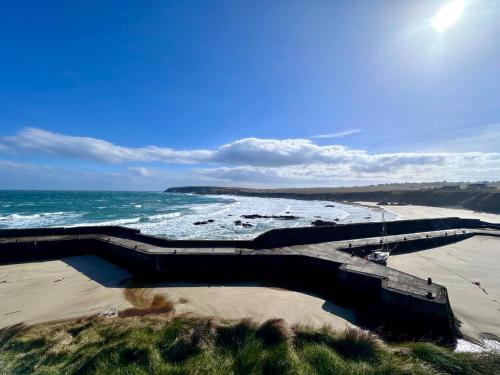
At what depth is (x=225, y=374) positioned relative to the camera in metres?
4.19

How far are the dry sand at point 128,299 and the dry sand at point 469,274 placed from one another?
3.12 meters

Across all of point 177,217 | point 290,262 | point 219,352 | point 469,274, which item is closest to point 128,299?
point 219,352

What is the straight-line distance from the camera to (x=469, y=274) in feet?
34.7

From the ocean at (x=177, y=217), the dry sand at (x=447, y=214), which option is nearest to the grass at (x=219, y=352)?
the ocean at (x=177, y=217)

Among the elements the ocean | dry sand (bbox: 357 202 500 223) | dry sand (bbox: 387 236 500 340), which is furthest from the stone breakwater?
dry sand (bbox: 357 202 500 223)

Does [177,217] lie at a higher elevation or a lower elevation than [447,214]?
higher

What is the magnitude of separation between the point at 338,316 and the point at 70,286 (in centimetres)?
876

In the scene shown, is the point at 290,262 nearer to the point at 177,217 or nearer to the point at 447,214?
the point at 177,217

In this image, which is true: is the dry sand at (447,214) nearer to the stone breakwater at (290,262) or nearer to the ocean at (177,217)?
the ocean at (177,217)

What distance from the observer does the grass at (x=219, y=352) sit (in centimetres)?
423

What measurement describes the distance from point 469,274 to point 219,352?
11.1 metres

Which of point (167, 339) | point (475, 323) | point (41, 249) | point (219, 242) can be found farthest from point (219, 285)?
point (41, 249)

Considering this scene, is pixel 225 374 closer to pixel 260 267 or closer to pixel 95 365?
pixel 95 365

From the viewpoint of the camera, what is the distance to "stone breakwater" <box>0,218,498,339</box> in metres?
6.41
